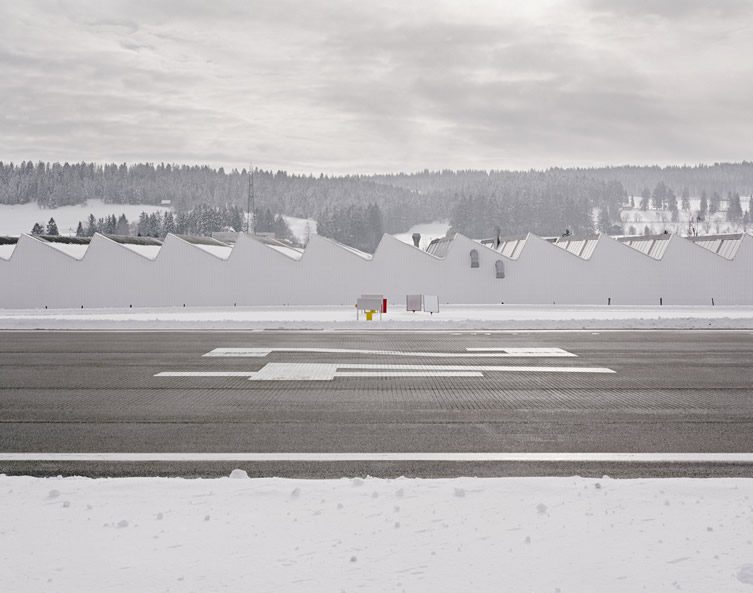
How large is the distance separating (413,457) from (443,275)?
3824 cm

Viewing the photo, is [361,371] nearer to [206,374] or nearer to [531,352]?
[206,374]

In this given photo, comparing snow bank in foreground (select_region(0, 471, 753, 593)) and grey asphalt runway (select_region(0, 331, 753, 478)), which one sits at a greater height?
snow bank in foreground (select_region(0, 471, 753, 593))

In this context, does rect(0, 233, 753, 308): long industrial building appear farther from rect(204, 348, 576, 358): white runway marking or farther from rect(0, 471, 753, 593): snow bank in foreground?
rect(0, 471, 753, 593): snow bank in foreground

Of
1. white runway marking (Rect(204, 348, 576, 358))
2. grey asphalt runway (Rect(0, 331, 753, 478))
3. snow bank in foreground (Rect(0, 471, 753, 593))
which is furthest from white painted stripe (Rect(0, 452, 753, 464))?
white runway marking (Rect(204, 348, 576, 358))

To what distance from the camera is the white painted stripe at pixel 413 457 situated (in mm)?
7379

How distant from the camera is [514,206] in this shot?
177m

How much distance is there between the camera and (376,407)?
10055 millimetres

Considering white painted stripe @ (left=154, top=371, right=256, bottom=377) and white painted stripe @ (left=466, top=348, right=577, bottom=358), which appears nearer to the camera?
white painted stripe @ (left=154, top=371, right=256, bottom=377)

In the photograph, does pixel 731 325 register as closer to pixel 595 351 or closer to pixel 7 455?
pixel 595 351

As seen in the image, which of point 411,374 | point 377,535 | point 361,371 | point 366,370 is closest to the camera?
point 377,535

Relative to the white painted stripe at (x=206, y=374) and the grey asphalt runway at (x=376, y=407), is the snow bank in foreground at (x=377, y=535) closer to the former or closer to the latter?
the grey asphalt runway at (x=376, y=407)

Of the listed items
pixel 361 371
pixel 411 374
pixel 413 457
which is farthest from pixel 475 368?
pixel 413 457

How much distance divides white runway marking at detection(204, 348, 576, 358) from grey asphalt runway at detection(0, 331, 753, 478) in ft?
0.30

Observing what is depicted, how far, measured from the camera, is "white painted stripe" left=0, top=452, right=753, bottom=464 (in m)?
7.38
